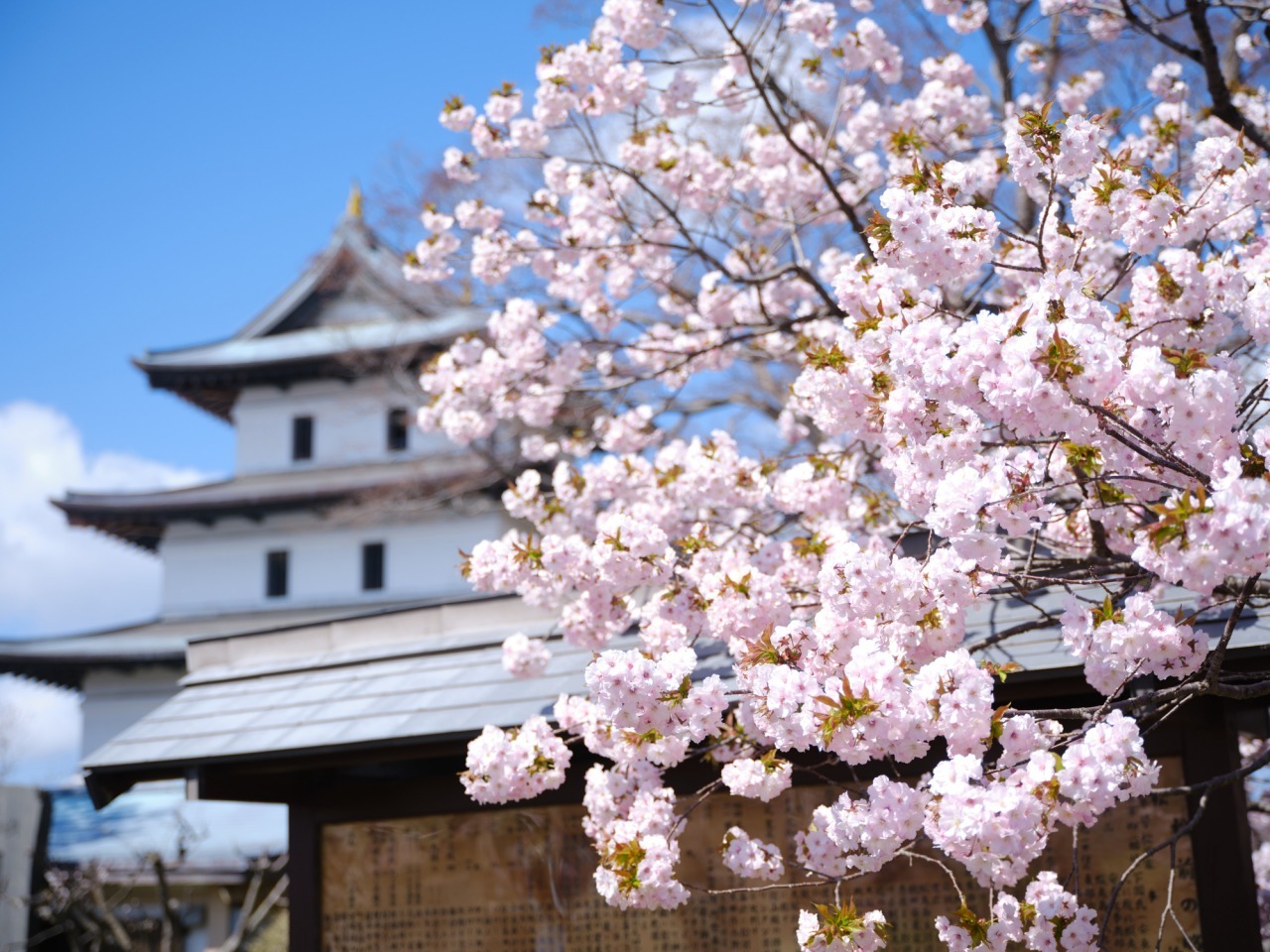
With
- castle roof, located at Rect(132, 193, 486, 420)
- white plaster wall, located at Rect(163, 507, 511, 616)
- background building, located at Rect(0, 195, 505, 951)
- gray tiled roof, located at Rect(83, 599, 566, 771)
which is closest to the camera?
gray tiled roof, located at Rect(83, 599, 566, 771)

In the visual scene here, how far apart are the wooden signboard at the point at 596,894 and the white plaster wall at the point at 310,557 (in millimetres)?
16971

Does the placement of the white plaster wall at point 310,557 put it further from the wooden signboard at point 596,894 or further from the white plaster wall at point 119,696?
the wooden signboard at point 596,894

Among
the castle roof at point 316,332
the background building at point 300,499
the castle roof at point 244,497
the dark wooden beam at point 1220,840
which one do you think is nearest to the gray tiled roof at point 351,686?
the dark wooden beam at point 1220,840

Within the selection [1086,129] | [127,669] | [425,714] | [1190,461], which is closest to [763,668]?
[1190,461]

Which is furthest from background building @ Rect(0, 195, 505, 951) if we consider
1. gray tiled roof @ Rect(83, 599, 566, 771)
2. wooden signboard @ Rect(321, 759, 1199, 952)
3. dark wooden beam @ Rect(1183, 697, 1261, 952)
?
dark wooden beam @ Rect(1183, 697, 1261, 952)

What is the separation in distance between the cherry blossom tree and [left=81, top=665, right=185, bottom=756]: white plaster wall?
17560 mm

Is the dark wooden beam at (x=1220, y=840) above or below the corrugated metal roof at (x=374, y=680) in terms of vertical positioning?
below

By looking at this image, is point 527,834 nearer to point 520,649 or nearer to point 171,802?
point 520,649

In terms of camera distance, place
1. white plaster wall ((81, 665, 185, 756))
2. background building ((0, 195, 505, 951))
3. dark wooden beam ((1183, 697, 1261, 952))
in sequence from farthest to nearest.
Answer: white plaster wall ((81, 665, 185, 756)) < background building ((0, 195, 505, 951)) < dark wooden beam ((1183, 697, 1261, 952))

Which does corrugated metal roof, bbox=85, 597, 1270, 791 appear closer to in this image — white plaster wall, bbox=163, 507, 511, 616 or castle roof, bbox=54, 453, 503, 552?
castle roof, bbox=54, 453, 503, 552

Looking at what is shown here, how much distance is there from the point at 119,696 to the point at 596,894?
20220mm

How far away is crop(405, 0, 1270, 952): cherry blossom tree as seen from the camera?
11.9 ft

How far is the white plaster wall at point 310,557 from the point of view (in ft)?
80.1

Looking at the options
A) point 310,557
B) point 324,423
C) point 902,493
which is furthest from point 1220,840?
point 324,423
